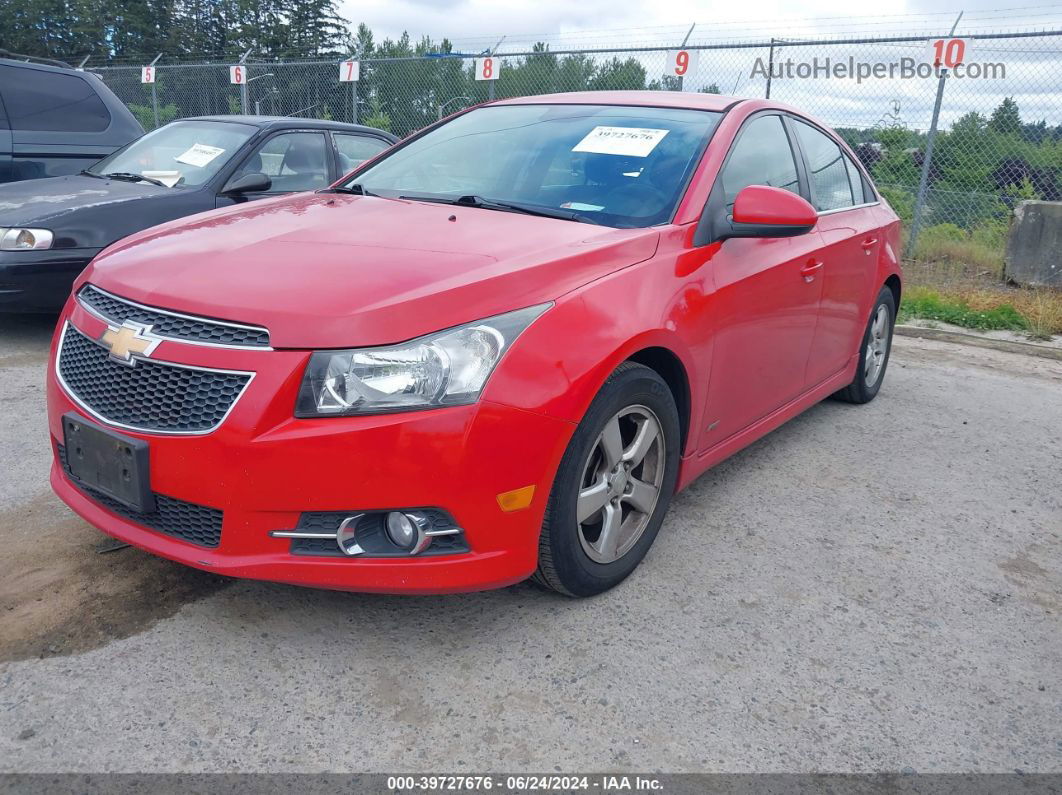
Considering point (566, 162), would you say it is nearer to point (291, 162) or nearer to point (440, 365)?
point (440, 365)

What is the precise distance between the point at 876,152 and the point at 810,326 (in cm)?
662

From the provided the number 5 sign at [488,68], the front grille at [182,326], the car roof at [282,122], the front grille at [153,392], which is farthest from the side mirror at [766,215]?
the number 5 sign at [488,68]

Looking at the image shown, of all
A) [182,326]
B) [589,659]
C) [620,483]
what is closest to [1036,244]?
[620,483]

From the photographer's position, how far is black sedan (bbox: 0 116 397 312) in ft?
16.7

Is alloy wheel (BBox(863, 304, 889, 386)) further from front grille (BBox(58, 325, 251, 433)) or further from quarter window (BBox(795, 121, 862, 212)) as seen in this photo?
front grille (BBox(58, 325, 251, 433))

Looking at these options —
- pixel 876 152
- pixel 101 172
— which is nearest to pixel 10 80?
pixel 101 172

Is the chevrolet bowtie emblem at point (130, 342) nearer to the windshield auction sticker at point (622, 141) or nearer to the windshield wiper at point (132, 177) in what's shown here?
the windshield auction sticker at point (622, 141)

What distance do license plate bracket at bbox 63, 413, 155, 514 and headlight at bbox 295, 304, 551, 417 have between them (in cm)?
47

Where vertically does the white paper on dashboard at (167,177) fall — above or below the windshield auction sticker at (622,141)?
below

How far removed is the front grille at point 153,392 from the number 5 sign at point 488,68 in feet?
29.3

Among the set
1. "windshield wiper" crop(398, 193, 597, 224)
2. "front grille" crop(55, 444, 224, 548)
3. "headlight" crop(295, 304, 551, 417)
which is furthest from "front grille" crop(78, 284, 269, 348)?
"windshield wiper" crop(398, 193, 597, 224)

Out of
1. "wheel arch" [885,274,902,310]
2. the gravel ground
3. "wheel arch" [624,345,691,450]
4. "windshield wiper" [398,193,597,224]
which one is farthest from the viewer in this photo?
"wheel arch" [885,274,902,310]

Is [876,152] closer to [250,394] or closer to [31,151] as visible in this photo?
[31,151]

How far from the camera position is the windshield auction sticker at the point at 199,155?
591 centimetres
